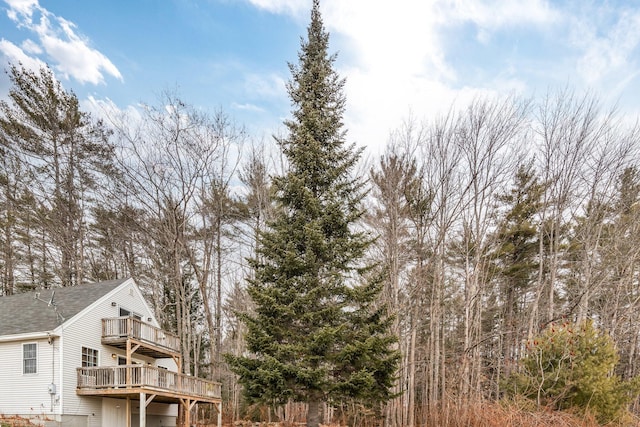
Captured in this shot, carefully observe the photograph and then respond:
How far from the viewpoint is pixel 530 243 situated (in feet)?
77.1

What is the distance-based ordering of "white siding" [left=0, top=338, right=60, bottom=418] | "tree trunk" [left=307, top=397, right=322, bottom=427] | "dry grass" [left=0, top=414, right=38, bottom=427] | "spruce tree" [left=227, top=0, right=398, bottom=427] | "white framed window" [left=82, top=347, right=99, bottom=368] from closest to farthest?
"spruce tree" [left=227, top=0, right=398, bottom=427], "dry grass" [left=0, top=414, right=38, bottom=427], "tree trunk" [left=307, top=397, right=322, bottom=427], "white siding" [left=0, top=338, right=60, bottom=418], "white framed window" [left=82, top=347, right=99, bottom=368]

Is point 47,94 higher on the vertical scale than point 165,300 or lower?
higher

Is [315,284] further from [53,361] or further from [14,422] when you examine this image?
[14,422]

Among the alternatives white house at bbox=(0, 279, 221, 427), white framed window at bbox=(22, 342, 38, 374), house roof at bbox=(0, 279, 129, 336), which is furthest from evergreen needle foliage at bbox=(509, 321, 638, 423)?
white framed window at bbox=(22, 342, 38, 374)

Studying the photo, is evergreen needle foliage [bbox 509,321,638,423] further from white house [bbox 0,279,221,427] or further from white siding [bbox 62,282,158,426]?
white siding [bbox 62,282,158,426]

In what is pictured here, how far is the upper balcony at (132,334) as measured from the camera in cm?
1662

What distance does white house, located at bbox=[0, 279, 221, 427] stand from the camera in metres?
14.6

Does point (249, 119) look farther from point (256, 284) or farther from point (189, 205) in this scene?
point (256, 284)

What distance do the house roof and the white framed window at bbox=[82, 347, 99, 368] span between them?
145cm

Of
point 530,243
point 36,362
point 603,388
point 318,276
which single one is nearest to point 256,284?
point 318,276

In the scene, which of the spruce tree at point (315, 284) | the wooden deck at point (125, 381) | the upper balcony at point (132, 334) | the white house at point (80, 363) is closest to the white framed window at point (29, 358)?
the white house at point (80, 363)

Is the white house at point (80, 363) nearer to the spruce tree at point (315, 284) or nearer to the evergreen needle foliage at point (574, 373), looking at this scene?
the spruce tree at point (315, 284)

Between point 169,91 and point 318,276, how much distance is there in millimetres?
13020

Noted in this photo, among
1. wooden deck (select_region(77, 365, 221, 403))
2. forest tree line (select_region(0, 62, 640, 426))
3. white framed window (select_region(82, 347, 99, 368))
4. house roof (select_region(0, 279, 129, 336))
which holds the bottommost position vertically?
wooden deck (select_region(77, 365, 221, 403))
